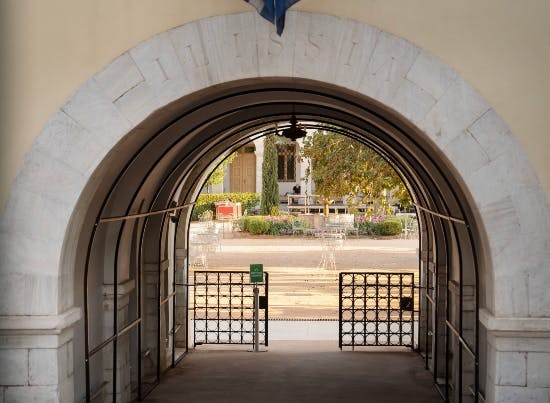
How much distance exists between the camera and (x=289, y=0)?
6.04 meters

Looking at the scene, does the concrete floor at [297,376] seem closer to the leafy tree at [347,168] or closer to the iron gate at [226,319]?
the iron gate at [226,319]

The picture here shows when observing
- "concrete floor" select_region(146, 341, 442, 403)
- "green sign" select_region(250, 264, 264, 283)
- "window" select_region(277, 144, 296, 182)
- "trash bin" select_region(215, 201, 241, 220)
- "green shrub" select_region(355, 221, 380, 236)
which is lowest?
"concrete floor" select_region(146, 341, 442, 403)

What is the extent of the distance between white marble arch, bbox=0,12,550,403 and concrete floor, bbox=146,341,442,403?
408cm

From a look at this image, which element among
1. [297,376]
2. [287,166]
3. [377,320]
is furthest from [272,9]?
[287,166]

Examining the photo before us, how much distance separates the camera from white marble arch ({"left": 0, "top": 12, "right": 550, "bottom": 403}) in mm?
6051

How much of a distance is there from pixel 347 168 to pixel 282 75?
62.5 ft

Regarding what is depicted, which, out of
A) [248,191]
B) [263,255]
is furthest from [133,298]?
[248,191]

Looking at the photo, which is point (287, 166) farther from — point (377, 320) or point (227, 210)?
Answer: point (377, 320)

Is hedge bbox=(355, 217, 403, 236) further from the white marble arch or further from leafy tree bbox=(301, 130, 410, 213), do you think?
A: the white marble arch

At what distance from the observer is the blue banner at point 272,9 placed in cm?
596

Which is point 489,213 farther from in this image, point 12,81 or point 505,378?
point 12,81

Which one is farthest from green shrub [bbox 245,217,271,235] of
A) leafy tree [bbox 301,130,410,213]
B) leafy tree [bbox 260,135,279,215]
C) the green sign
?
the green sign

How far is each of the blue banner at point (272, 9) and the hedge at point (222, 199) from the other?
30.6 metres

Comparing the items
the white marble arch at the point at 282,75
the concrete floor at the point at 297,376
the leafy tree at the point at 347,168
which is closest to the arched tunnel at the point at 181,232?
the white marble arch at the point at 282,75
